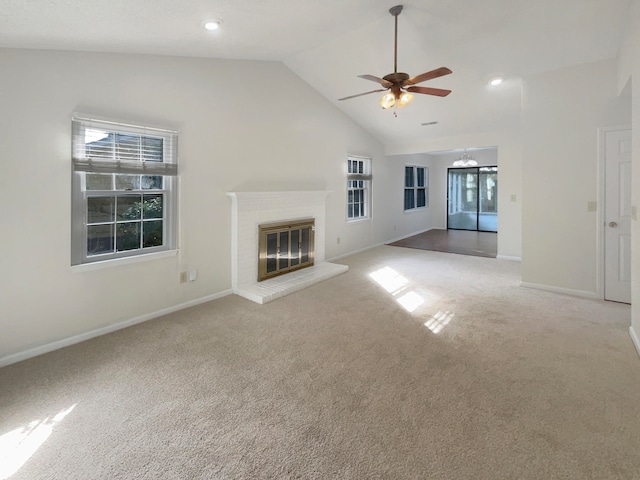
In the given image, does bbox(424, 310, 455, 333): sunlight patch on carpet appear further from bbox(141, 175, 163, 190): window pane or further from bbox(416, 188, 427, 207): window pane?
bbox(416, 188, 427, 207): window pane

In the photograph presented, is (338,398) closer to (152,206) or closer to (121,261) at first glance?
(121,261)

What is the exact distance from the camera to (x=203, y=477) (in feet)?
5.16

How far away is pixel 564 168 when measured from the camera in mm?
4219

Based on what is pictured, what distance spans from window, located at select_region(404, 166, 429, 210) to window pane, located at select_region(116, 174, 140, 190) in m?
6.88

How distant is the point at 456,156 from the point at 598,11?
Result: 697 centimetres

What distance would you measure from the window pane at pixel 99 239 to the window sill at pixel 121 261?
5.5 inches

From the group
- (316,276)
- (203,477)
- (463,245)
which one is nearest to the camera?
(203,477)

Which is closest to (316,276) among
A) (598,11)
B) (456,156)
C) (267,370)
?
(267,370)

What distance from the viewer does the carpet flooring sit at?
7.25 meters

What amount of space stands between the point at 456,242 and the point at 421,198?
2.18 metres

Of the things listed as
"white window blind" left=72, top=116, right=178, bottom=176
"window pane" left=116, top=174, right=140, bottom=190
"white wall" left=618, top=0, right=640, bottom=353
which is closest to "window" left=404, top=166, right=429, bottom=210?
"white wall" left=618, top=0, right=640, bottom=353

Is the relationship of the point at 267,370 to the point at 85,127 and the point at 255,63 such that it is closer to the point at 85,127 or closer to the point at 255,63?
the point at 85,127

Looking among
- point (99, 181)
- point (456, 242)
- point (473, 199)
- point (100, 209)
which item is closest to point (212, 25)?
point (99, 181)

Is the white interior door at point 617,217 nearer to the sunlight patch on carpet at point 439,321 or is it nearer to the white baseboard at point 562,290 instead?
the white baseboard at point 562,290
